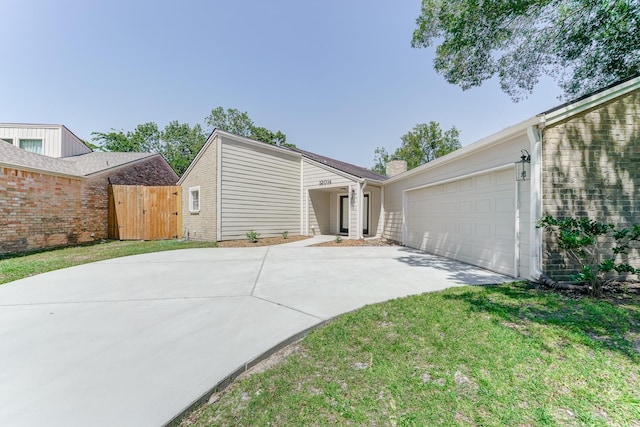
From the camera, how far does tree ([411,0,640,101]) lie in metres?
6.71

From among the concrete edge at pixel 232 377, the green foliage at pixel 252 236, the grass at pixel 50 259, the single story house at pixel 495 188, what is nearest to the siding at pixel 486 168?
the single story house at pixel 495 188

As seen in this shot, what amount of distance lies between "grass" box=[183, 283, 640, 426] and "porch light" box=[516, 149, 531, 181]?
8.01 feet

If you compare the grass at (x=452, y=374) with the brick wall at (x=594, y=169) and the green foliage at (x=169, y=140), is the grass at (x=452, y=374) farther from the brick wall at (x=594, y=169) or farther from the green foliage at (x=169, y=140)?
the green foliage at (x=169, y=140)

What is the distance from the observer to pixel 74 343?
242cm

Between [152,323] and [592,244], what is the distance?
6.70 meters

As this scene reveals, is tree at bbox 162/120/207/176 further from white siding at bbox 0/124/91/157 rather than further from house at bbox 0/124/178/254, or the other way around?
house at bbox 0/124/178/254

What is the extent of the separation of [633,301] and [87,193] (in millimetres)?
15298

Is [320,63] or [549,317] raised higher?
[320,63]

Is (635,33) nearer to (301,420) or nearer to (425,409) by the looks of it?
(425,409)

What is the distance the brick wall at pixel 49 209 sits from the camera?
7.44m

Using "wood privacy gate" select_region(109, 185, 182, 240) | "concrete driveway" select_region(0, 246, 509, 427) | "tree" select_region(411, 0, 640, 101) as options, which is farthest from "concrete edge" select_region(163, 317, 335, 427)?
"wood privacy gate" select_region(109, 185, 182, 240)

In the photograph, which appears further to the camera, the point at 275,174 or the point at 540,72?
the point at 275,174

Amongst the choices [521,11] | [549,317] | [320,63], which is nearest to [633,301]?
[549,317]

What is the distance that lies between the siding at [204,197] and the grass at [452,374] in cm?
813
